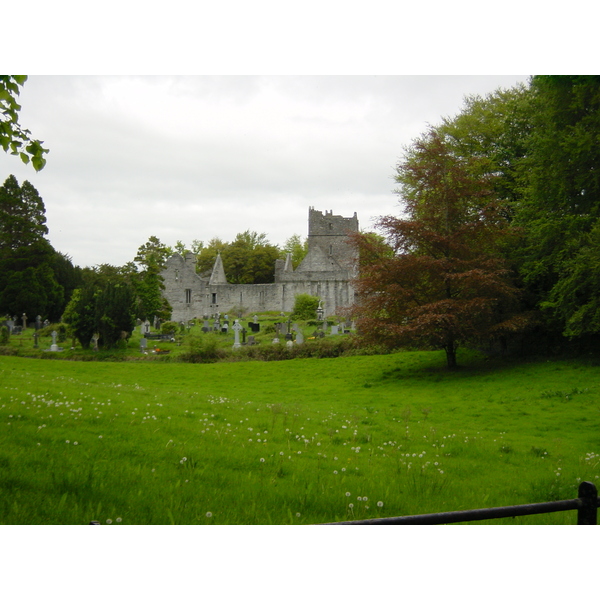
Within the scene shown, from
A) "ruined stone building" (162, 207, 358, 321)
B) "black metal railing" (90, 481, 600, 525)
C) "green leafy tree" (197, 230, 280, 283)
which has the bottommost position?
"black metal railing" (90, 481, 600, 525)

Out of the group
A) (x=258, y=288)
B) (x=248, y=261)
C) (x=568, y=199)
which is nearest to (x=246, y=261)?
(x=248, y=261)

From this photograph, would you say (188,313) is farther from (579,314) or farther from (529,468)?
(529,468)

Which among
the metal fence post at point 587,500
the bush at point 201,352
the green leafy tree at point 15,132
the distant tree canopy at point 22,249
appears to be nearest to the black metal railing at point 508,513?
the metal fence post at point 587,500

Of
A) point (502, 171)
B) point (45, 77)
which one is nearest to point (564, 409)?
point (45, 77)

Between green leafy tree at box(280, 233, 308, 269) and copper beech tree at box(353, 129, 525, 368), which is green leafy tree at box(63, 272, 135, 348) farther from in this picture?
green leafy tree at box(280, 233, 308, 269)

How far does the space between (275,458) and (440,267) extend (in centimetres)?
1058

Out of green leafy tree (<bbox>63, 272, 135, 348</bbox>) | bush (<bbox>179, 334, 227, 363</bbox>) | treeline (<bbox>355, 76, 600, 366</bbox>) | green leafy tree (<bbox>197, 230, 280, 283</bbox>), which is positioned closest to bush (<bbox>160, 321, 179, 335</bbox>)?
green leafy tree (<bbox>63, 272, 135, 348</bbox>)

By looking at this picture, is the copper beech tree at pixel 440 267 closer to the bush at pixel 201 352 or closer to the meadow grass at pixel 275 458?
the meadow grass at pixel 275 458

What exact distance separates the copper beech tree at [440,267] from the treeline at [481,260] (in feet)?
0.10

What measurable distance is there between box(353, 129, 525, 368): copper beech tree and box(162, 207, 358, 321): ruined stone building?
21678mm

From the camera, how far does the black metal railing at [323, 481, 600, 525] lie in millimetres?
2477

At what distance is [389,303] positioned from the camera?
1497cm

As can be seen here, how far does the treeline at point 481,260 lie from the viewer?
12.1 metres

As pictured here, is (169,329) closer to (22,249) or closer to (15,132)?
(22,249)
